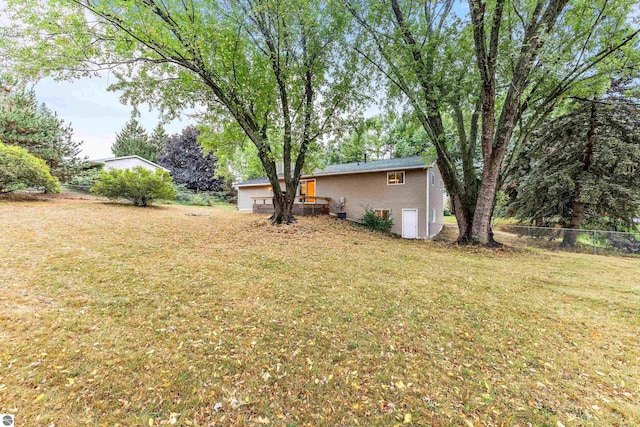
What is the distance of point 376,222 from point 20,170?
16.6 meters

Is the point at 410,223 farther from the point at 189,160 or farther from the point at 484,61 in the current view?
the point at 189,160

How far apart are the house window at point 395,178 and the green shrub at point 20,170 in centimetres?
1709

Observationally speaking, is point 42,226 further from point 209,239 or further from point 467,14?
point 467,14

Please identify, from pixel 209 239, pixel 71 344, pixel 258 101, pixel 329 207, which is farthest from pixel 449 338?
pixel 329 207

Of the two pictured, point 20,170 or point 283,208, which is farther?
point 283,208

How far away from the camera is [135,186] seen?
44.9ft

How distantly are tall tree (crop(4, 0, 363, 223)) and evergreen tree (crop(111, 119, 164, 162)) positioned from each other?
26.4 metres

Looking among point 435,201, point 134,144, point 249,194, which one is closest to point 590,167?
point 435,201

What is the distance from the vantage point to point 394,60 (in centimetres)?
1005

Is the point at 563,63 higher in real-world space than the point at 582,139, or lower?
higher

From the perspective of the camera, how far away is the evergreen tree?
104ft

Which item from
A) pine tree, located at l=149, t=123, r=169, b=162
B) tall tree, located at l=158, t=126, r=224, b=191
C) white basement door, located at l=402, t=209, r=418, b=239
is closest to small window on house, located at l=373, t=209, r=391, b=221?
white basement door, located at l=402, t=209, r=418, b=239

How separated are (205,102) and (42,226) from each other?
22.1 ft

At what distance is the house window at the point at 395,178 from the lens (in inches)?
566
